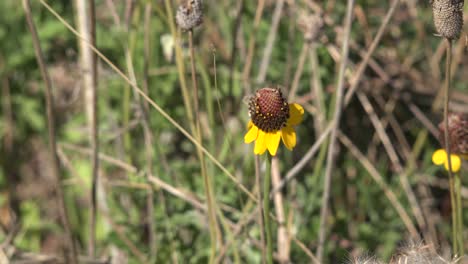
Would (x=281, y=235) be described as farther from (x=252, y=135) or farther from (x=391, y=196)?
(x=252, y=135)

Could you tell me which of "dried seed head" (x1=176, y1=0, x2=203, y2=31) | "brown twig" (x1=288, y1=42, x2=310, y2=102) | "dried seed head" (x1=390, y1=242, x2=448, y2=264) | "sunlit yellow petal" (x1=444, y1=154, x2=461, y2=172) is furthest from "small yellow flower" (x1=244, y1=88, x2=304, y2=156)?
"brown twig" (x1=288, y1=42, x2=310, y2=102)

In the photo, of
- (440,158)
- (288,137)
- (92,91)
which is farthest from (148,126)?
(440,158)

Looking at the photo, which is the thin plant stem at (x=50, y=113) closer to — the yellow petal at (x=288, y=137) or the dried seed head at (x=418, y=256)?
the yellow petal at (x=288, y=137)

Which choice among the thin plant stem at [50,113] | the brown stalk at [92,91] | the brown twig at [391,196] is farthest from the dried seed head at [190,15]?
the brown twig at [391,196]

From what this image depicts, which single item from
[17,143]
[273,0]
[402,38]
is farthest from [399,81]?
[17,143]

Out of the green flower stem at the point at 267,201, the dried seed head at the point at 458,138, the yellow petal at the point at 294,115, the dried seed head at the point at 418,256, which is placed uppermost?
the yellow petal at the point at 294,115
